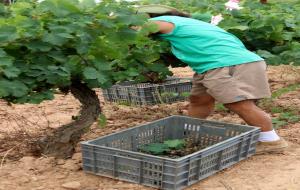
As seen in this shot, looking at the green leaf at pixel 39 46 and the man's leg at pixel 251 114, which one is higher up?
the green leaf at pixel 39 46

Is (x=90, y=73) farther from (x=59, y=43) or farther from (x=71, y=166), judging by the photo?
(x=71, y=166)

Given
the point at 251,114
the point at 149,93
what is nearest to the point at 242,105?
the point at 251,114

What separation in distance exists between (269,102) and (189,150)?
2.20 meters

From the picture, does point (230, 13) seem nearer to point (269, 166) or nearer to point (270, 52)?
point (270, 52)

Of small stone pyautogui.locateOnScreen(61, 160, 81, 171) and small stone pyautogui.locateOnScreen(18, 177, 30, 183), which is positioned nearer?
small stone pyautogui.locateOnScreen(18, 177, 30, 183)

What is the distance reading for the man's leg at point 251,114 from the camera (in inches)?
183

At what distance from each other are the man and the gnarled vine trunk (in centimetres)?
79

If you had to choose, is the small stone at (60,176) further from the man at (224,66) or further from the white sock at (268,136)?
the white sock at (268,136)

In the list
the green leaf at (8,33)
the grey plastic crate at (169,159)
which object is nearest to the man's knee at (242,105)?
the grey plastic crate at (169,159)

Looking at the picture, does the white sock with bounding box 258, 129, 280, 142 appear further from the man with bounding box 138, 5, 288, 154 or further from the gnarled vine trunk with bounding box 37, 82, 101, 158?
the gnarled vine trunk with bounding box 37, 82, 101, 158

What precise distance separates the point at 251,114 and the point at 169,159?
47.6 inches

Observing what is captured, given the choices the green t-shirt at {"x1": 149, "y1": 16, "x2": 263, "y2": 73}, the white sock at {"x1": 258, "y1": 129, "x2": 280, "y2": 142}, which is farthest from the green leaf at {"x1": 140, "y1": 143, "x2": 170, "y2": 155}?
the white sock at {"x1": 258, "y1": 129, "x2": 280, "y2": 142}

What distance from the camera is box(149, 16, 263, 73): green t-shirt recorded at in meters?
4.64

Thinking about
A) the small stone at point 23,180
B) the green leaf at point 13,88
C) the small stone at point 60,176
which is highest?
the green leaf at point 13,88
